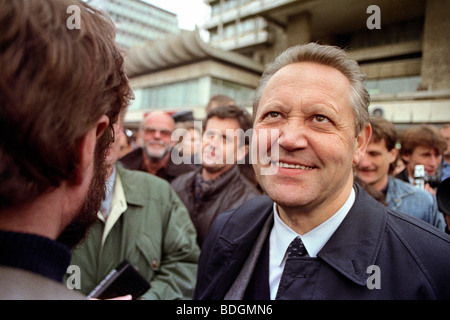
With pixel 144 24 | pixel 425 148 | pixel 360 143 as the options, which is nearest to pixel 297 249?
pixel 360 143

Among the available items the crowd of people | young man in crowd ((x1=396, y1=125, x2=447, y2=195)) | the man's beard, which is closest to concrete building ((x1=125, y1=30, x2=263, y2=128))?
young man in crowd ((x1=396, y1=125, x2=447, y2=195))

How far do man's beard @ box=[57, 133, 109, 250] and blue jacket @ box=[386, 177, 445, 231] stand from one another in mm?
2568

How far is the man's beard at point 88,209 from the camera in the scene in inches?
34.3

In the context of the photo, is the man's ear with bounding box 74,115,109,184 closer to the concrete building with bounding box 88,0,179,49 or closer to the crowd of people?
the crowd of people

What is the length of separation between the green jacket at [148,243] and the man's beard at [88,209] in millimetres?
1106

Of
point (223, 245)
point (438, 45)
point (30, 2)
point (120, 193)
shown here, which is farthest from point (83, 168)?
point (438, 45)

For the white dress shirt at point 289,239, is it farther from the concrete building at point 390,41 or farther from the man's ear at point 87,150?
the concrete building at point 390,41

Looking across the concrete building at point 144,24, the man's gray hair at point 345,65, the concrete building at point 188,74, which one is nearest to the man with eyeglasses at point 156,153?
the man's gray hair at point 345,65

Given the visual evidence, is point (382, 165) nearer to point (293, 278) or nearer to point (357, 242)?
point (357, 242)

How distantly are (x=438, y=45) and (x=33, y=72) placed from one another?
71.8 feet

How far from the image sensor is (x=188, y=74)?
2450 centimetres

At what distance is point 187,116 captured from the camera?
17.5 ft

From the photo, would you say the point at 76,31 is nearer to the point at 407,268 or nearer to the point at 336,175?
the point at 336,175

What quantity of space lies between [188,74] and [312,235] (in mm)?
24361
